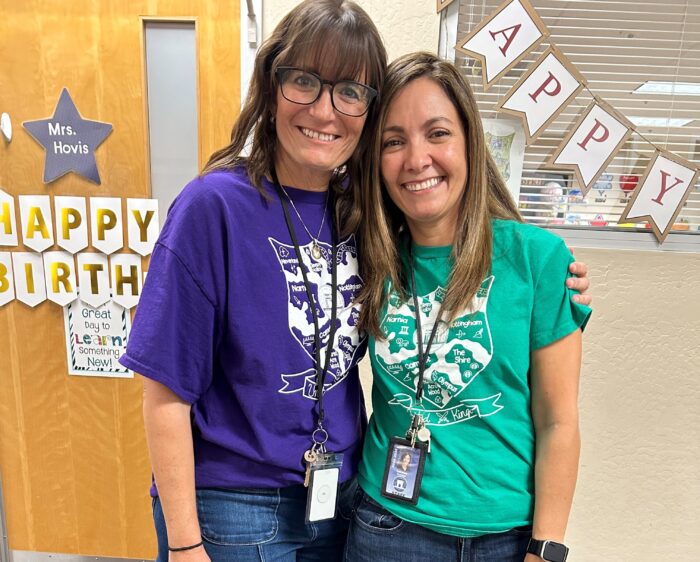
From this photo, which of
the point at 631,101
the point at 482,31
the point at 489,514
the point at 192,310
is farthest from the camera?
the point at 631,101

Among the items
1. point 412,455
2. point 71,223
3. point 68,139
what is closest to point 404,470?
point 412,455

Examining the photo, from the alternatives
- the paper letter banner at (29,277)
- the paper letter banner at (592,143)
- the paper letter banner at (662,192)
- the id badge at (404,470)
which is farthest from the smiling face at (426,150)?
the paper letter banner at (29,277)

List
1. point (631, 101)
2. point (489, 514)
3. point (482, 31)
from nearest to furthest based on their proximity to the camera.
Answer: point (489, 514)
point (482, 31)
point (631, 101)

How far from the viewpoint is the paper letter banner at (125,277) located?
1594 mm

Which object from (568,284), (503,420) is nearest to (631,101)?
(568,284)

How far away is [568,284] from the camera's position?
854 mm

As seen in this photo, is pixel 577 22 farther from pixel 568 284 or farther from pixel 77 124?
pixel 77 124

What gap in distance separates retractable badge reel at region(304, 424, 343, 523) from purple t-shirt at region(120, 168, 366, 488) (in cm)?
2

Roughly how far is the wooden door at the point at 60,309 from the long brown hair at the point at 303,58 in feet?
2.28

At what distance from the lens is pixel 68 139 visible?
1.54 meters

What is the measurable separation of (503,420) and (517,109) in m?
0.96

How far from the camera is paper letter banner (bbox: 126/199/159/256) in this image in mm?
1558

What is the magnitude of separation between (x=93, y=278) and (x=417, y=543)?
133 centimetres

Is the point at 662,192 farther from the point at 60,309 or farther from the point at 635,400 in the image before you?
the point at 60,309
